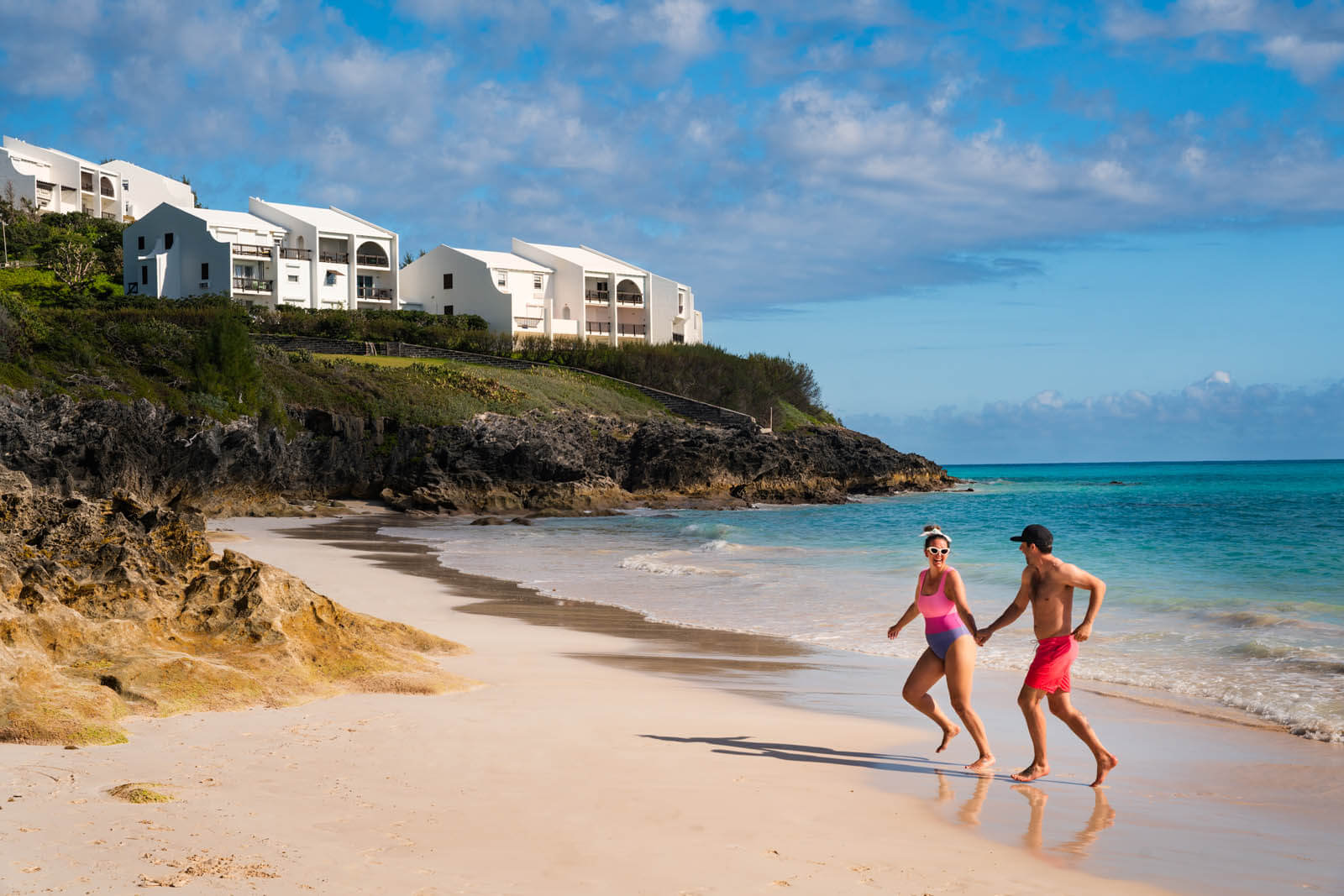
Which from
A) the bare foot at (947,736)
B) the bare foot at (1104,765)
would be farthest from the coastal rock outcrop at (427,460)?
the bare foot at (1104,765)

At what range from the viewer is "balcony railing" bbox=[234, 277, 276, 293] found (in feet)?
194

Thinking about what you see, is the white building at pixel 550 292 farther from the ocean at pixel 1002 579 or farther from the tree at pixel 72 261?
the ocean at pixel 1002 579

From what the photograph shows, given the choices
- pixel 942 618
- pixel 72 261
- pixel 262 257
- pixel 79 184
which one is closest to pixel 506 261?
pixel 262 257

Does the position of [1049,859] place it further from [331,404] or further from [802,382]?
[802,382]

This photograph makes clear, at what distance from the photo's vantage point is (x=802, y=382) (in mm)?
75062

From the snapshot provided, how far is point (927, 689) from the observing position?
20.7ft

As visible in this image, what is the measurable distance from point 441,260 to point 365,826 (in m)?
65.9

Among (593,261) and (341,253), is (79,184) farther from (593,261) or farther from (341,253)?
(593,261)

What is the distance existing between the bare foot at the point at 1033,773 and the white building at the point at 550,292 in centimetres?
6087

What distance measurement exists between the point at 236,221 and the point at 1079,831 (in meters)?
64.6

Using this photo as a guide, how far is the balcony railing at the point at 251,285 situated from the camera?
194 feet

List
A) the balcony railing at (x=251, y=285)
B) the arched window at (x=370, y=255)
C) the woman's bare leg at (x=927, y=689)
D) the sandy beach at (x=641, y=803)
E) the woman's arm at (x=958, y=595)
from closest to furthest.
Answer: the sandy beach at (x=641, y=803)
the woman's arm at (x=958, y=595)
the woman's bare leg at (x=927, y=689)
the balcony railing at (x=251, y=285)
the arched window at (x=370, y=255)

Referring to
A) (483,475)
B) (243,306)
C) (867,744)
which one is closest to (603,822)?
(867,744)

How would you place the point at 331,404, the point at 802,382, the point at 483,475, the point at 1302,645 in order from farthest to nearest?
the point at 802,382 < the point at 331,404 < the point at 483,475 < the point at 1302,645
